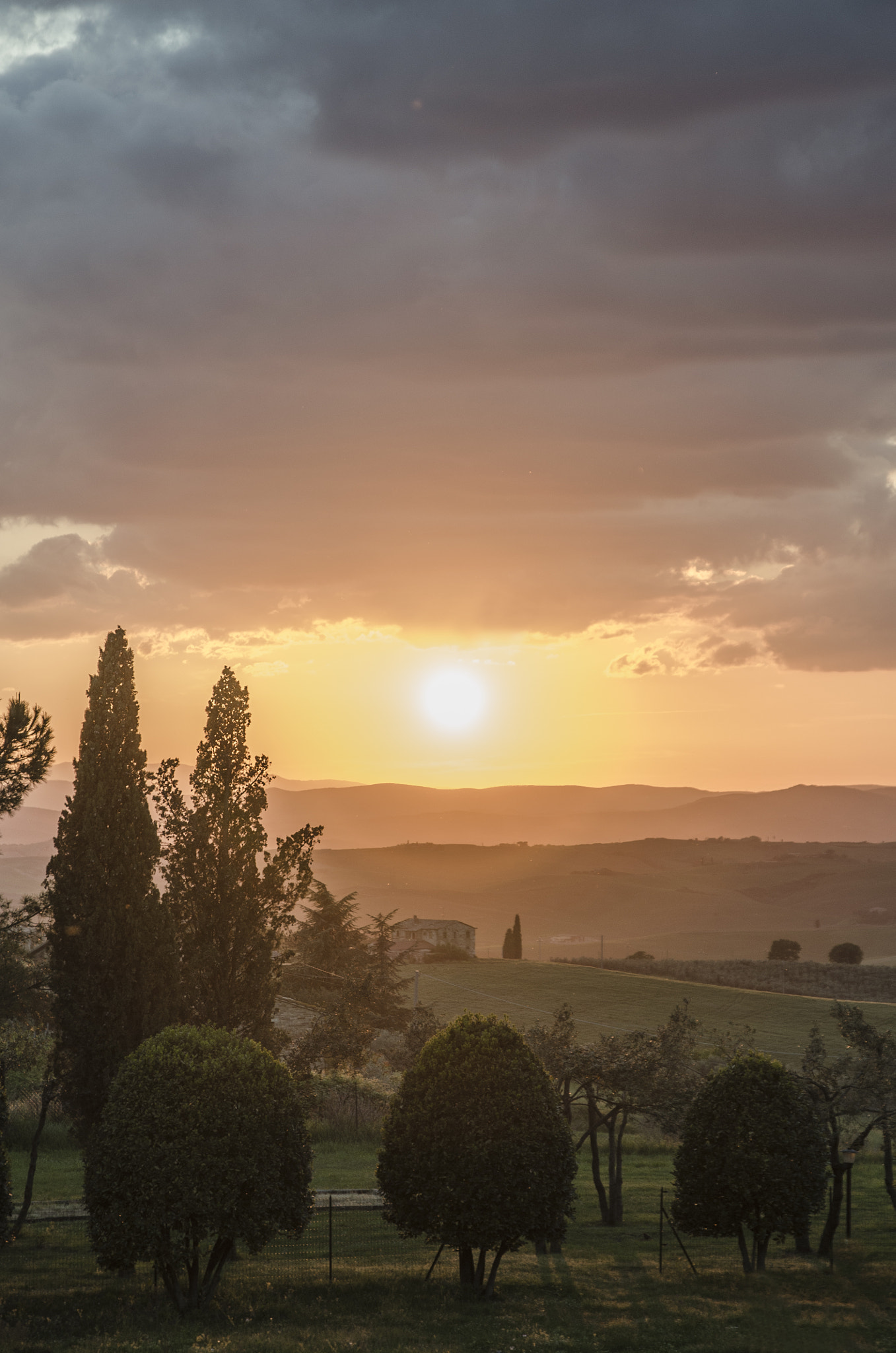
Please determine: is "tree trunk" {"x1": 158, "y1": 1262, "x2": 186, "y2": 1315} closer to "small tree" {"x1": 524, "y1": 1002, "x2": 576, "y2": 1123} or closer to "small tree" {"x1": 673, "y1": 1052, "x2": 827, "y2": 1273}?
"small tree" {"x1": 673, "y1": 1052, "x2": 827, "y2": 1273}

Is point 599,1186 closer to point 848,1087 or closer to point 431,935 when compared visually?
point 848,1087

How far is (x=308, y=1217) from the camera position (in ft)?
81.0

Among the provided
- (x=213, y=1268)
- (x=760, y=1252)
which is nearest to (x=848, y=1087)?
(x=760, y=1252)

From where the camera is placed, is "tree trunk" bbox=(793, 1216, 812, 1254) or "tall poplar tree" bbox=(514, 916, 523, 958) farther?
"tall poplar tree" bbox=(514, 916, 523, 958)

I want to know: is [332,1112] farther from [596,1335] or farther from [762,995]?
[762,995]

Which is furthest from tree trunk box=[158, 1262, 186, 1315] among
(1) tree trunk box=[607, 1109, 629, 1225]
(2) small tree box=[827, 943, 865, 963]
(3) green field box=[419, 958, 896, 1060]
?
(2) small tree box=[827, 943, 865, 963]

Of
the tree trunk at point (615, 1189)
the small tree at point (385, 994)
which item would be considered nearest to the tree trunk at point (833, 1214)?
the tree trunk at point (615, 1189)

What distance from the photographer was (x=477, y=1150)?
2473 cm

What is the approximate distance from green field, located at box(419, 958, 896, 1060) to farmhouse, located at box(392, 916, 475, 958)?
662 inches

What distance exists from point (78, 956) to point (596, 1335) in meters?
15.5

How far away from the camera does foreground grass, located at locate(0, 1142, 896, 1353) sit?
838 inches

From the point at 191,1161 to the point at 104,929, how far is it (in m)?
8.17

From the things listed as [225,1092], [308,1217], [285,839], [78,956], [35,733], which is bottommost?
[308,1217]

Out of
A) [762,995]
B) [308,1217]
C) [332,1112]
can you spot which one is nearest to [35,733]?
[308,1217]
